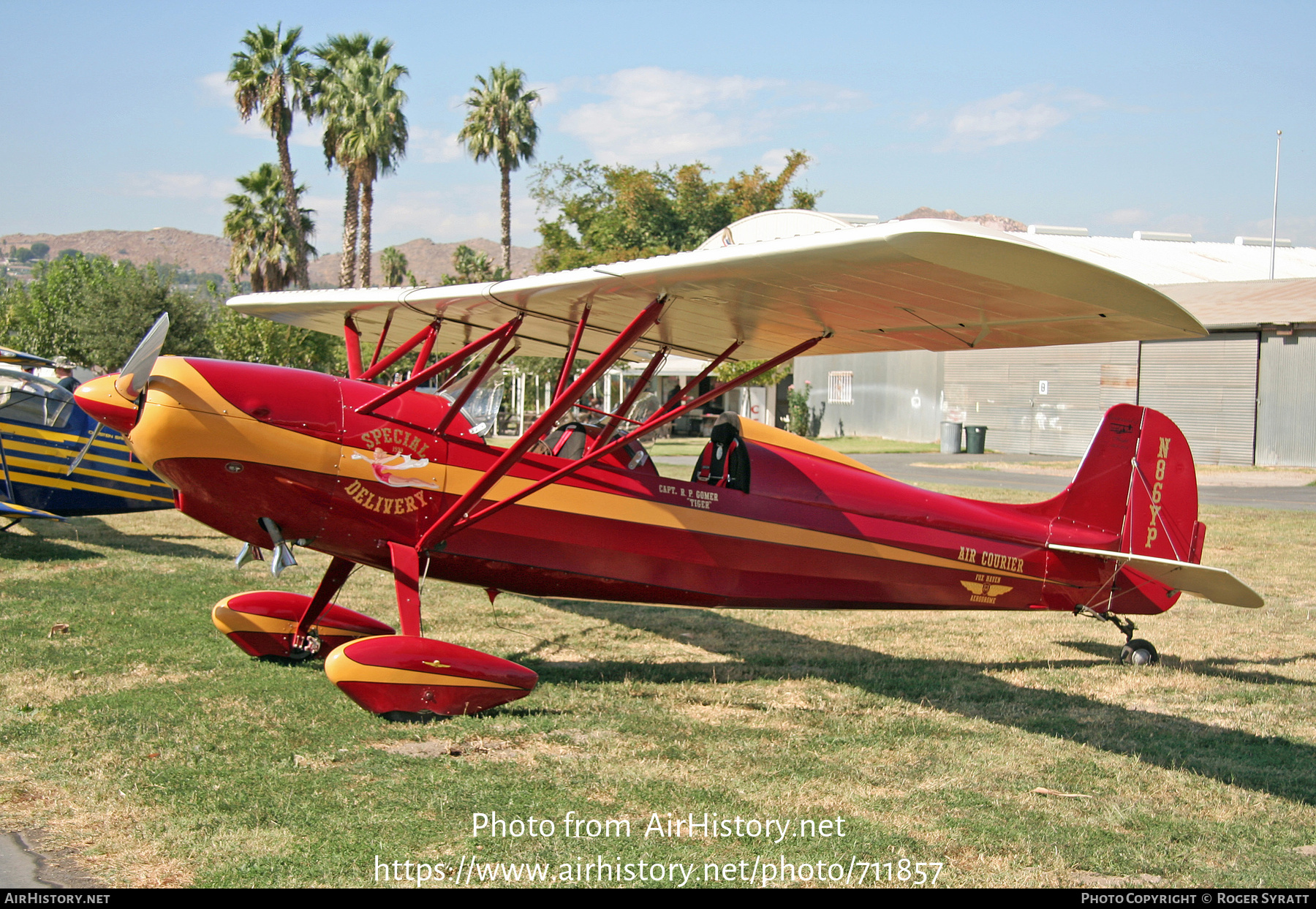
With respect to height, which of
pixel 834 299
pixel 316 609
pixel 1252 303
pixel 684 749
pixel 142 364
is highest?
pixel 1252 303

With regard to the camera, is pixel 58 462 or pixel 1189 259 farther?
pixel 1189 259

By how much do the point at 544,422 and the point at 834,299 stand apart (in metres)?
1.83

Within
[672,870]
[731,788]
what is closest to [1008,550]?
[731,788]

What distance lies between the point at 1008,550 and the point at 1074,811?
9.96 ft

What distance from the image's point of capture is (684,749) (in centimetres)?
500

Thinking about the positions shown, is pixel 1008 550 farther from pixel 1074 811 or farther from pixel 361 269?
pixel 361 269

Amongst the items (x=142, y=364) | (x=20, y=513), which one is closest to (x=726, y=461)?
(x=142, y=364)

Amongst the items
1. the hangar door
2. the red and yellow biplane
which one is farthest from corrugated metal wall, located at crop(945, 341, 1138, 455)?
the red and yellow biplane

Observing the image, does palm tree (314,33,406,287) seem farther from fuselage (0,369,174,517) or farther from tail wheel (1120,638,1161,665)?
tail wheel (1120,638,1161,665)

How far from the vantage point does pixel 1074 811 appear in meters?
4.30

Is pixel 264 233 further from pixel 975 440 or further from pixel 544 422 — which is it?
pixel 544 422

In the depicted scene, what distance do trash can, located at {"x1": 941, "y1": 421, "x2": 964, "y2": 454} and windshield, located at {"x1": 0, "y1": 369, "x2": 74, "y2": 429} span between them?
25.0 meters

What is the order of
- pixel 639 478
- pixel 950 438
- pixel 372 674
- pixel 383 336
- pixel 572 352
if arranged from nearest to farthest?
pixel 372 674 < pixel 572 352 < pixel 639 478 < pixel 383 336 < pixel 950 438

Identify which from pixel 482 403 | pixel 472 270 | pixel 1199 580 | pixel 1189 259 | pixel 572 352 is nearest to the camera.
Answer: pixel 572 352
